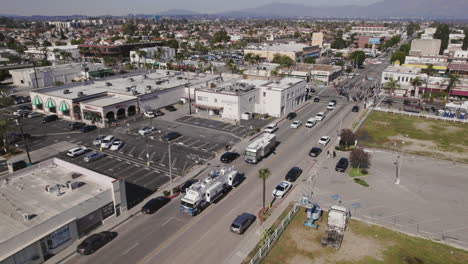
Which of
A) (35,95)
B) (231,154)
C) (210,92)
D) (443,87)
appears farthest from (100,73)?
(443,87)

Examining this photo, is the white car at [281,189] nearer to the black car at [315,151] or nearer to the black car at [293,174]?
the black car at [293,174]

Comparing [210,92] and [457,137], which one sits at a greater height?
[210,92]

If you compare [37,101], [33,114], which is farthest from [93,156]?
[37,101]

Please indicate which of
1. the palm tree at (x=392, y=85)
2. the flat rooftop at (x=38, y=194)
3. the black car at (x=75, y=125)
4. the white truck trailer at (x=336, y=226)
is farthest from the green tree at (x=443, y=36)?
the flat rooftop at (x=38, y=194)

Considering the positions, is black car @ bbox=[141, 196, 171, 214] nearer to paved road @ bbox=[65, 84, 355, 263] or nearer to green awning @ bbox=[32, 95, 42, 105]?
paved road @ bbox=[65, 84, 355, 263]

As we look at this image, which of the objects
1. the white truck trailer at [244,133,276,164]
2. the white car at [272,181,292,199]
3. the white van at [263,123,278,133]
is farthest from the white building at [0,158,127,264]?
the white van at [263,123,278,133]

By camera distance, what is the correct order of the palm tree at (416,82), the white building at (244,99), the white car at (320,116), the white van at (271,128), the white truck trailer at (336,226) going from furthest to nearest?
1. the palm tree at (416,82)
2. the white car at (320,116)
3. the white building at (244,99)
4. the white van at (271,128)
5. the white truck trailer at (336,226)

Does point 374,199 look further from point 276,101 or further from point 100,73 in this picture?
point 100,73

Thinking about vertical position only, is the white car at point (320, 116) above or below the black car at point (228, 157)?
above
